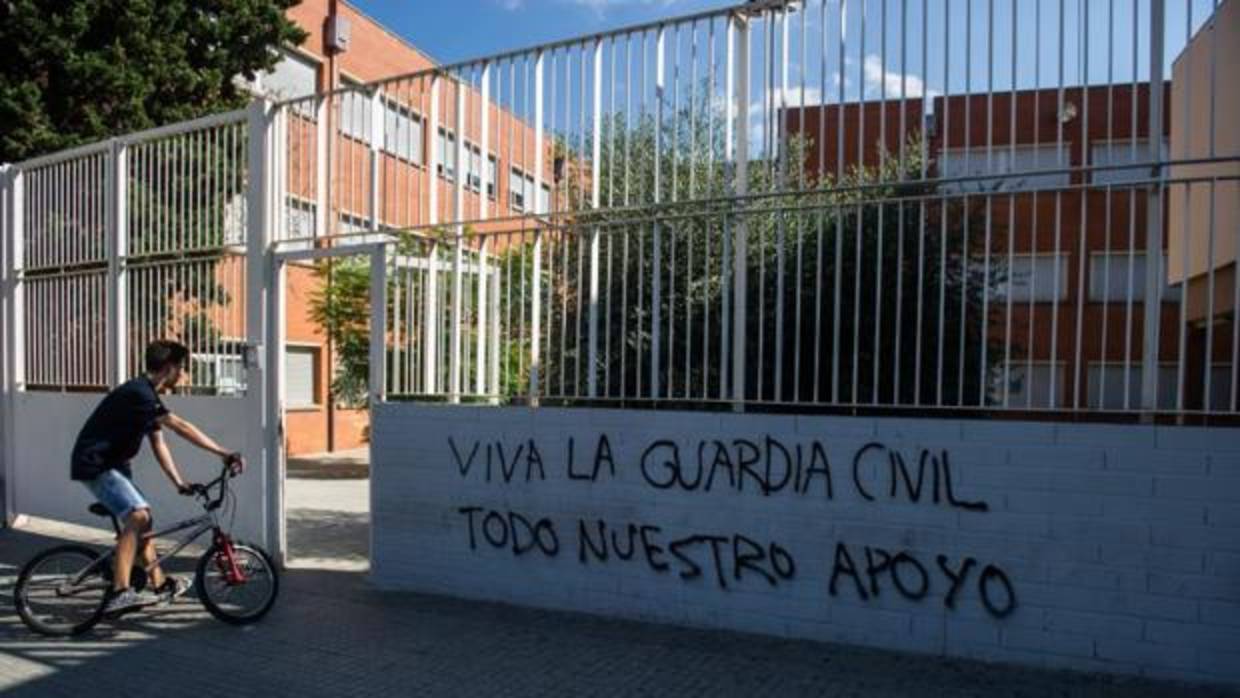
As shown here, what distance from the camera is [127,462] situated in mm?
6887

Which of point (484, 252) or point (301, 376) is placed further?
point (301, 376)

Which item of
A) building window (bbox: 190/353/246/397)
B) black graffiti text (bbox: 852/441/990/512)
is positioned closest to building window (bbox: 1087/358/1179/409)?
black graffiti text (bbox: 852/441/990/512)

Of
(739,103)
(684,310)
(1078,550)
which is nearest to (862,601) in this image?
(1078,550)

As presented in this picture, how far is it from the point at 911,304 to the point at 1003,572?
5.42ft

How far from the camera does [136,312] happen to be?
9734mm

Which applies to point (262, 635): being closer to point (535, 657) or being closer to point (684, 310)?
point (535, 657)

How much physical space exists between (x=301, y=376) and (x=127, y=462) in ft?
50.5

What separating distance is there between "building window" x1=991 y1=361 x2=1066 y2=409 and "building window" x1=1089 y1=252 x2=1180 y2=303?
49 centimetres

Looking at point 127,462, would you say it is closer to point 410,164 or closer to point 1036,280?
point 410,164

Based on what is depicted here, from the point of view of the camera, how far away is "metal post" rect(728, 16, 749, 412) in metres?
6.54

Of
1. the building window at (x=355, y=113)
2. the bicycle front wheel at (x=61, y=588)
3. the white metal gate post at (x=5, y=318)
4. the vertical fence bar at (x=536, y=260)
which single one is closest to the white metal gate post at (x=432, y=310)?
the vertical fence bar at (x=536, y=260)

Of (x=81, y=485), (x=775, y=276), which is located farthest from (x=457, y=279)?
(x=81, y=485)

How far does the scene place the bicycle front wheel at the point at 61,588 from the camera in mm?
6551

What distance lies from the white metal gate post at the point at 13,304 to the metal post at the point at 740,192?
8372mm
